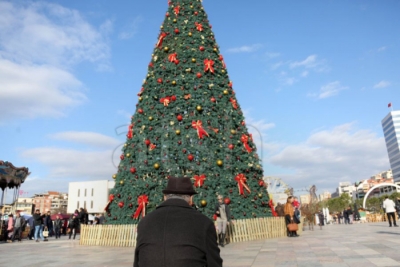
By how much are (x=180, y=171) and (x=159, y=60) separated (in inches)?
195

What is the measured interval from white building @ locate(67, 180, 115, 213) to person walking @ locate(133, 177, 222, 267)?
84932 millimetres

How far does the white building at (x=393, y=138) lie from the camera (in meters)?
125

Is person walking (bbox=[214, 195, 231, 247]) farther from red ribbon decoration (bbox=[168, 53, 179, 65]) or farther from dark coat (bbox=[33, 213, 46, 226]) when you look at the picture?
dark coat (bbox=[33, 213, 46, 226])

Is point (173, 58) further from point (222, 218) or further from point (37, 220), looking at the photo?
point (37, 220)

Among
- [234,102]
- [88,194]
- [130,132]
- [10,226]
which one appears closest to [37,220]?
[10,226]

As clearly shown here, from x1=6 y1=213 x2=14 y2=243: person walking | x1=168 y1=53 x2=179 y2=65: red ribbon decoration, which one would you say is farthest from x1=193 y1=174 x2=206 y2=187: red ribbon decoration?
x1=6 y1=213 x2=14 y2=243: person walking

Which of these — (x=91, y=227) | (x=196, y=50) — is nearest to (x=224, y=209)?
(x=91, y=227)

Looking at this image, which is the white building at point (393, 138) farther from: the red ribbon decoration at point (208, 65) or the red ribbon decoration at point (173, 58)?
the red ribbon decoration at point (173, 58)

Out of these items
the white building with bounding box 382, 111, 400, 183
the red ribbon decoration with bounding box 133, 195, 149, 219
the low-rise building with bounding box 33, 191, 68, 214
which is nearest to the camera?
the red ribbon decoration with bounding box 133, 195, 149, 219

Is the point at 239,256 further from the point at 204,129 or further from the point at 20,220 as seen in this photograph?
the point at 20,220

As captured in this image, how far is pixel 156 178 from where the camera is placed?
11.4 m

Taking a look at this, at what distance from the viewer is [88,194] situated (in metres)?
84.1

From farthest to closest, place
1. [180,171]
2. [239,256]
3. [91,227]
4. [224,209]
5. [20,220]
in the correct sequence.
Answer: [20,220]
[91,227]
[180,171]
[224,209]
[239,256]

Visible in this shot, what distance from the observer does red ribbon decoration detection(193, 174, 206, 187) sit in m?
11.1
